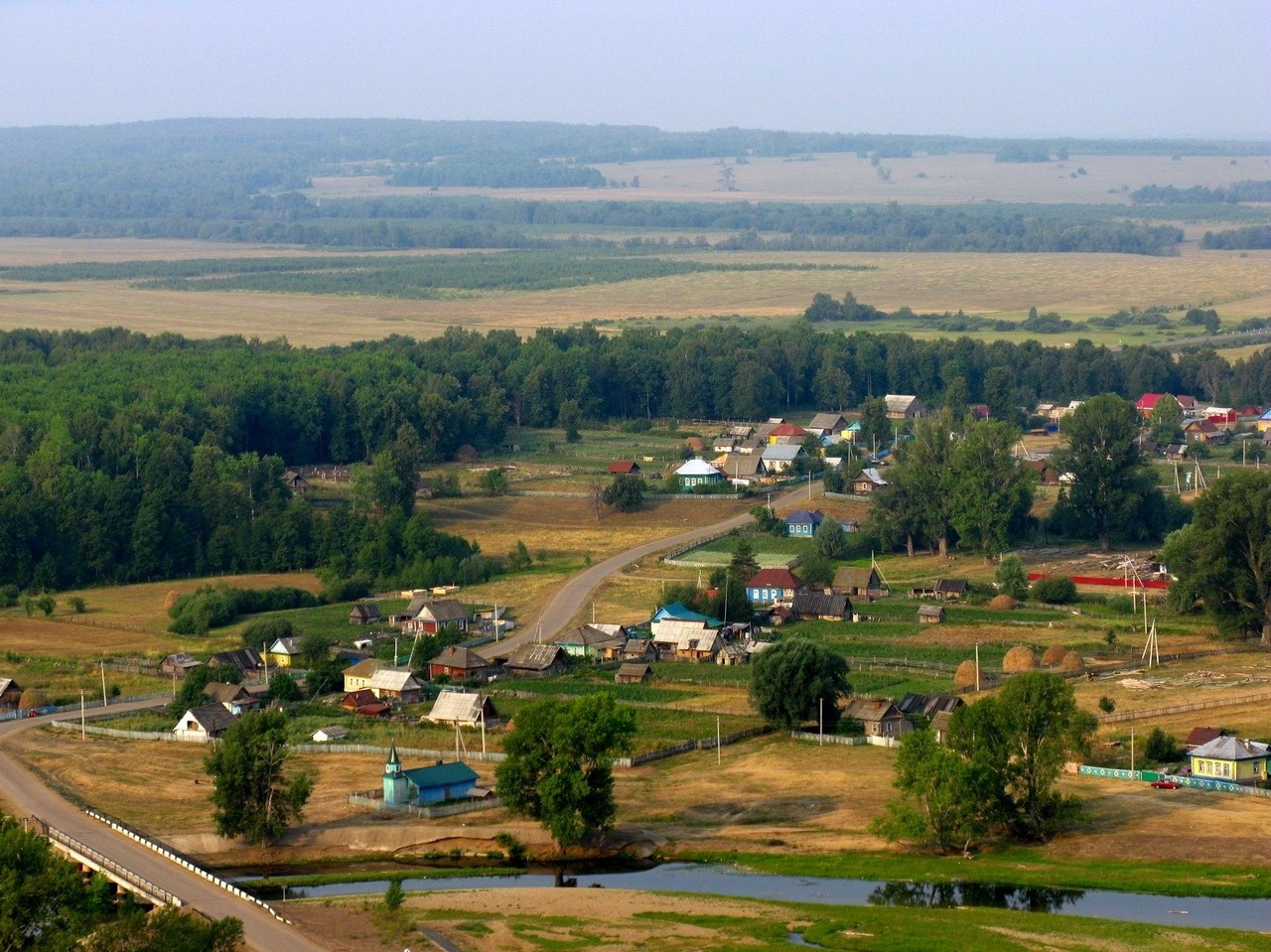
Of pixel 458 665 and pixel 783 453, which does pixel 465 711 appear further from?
pixel 783 453

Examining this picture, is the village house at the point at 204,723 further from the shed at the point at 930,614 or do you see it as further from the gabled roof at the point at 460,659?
the shed at the point at 930,614

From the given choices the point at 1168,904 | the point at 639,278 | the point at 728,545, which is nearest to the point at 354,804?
the point at 1168,904

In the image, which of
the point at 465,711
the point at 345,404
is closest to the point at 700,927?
the point at 465,711

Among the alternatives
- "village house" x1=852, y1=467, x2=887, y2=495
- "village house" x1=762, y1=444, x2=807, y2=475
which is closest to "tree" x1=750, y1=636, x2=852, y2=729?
"village house" x1=852, y1=467, x2=887, y2=495

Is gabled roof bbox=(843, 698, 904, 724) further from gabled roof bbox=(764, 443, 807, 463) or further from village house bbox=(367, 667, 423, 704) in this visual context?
gabled roof bbox=(764, 443, 807, 463)

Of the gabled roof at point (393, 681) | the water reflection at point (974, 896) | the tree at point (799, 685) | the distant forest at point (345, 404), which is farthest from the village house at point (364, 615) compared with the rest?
the water reflection at point (974, 896)
